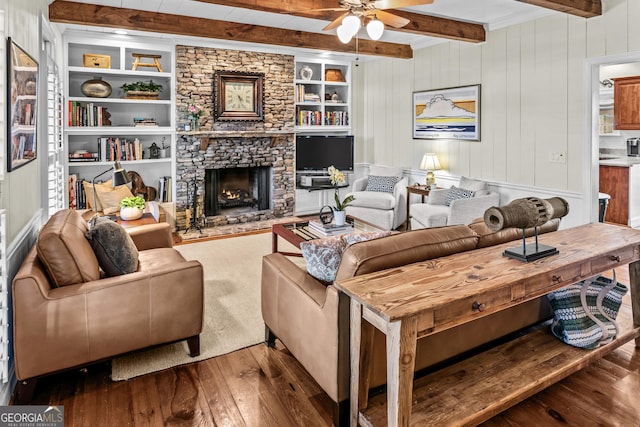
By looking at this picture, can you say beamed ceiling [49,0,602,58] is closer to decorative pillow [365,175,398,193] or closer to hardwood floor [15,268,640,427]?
decorative pillow [365,175,398,193]

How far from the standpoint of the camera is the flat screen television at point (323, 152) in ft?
23.4

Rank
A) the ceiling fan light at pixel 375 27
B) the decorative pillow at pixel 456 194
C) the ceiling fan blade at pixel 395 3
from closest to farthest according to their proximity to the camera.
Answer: the ceiling fan blade at pixel 395 3 → the ceiling fan light at pixel 375 27 → the decorative pillow at pixel 456 194

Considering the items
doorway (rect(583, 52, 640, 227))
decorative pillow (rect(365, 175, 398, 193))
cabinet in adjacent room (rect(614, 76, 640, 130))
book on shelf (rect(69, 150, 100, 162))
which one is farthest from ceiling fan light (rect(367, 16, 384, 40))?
cabinet in adjacent room (rect(614, 76, 640, 130))

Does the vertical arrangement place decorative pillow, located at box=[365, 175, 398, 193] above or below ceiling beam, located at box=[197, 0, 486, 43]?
below

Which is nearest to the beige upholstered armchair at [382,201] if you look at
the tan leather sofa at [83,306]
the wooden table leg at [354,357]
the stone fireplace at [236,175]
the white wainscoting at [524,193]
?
the white wainscoting at [524,193]

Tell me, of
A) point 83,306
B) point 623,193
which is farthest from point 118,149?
point 623,193

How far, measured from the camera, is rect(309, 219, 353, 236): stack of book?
400 cm

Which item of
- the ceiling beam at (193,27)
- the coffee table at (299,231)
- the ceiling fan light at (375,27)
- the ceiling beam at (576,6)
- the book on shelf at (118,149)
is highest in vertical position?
the ceiling beam at (193,27)

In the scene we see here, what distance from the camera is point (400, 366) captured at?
1608 mm

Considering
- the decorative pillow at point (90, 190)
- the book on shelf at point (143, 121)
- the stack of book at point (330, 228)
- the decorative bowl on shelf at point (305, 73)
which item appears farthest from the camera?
the decorative bowl on shelf at point (305, 73)

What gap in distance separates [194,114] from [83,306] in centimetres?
421

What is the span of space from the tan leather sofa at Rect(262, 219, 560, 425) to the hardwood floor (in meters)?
0.21

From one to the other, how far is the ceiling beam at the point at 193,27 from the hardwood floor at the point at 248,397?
352 centimetres

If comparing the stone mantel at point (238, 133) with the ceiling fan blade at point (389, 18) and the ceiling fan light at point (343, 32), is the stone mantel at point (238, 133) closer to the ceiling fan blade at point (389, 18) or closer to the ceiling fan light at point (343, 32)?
the ceiling fan blade at point (389, 18)
